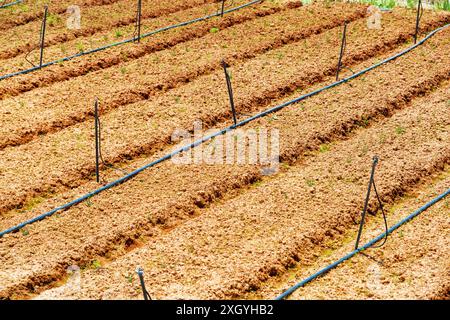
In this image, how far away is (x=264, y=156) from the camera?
441 inches

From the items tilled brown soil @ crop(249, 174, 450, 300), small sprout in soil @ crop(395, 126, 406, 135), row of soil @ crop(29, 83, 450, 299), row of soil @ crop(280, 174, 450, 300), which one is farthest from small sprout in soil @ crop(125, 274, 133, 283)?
small sprout in soil @ crop(395, 126, 406, 135)

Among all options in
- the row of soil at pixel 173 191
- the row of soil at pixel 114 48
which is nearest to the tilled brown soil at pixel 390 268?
the row of soil at pixel 173 191

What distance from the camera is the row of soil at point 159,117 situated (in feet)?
35.2

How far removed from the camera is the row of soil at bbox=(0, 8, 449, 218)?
422 inches

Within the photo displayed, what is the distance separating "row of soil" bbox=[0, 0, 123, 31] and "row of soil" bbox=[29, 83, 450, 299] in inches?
316

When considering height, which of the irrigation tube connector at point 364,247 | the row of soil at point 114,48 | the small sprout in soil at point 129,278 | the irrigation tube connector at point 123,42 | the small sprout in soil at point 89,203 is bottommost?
the small sprout in soil at point 89,203

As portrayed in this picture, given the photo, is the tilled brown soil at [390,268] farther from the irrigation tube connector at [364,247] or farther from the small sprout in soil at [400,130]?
the small sprout in soil at [400,130]

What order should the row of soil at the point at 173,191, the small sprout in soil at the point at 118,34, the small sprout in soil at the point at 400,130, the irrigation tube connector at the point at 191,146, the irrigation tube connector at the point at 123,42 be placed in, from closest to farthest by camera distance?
the row of soil at the point at 173,191 < the irrigation tube connector at the point at 191,146 < the small sprout in soil at the point at 400,130 < the irrigation tube connector at the point at 123,42 < the small sprout in soil at the point at 118,34

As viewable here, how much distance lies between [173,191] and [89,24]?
692cm

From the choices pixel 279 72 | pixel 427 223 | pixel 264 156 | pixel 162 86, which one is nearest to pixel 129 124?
pixel 162 86

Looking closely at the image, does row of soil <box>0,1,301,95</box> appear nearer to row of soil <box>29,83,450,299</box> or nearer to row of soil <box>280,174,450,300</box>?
row of soil <box>29,83,450,299</box>

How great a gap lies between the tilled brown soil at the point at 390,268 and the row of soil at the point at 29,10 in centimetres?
969

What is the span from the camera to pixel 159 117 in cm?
1229
